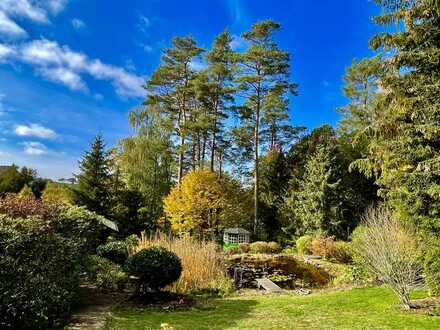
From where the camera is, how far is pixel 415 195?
815 cm

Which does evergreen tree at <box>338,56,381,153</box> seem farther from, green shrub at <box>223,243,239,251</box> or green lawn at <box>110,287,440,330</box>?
green lawn at <box>110,287,440,330</box>

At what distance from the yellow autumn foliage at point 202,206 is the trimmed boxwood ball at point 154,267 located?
10729 mm

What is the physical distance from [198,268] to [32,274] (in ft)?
A: 16.1

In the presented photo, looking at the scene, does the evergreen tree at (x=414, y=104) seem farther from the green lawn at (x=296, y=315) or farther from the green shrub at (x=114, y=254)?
the green shrub at (x=114, y=254)

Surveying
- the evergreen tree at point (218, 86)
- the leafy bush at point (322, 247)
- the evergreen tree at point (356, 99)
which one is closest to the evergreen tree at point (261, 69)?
the evergreen tree at point (218, 86)

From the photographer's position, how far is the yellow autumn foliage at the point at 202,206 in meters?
18.6

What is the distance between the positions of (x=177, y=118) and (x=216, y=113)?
273 cm

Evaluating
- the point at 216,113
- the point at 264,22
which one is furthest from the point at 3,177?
the point at 264,22

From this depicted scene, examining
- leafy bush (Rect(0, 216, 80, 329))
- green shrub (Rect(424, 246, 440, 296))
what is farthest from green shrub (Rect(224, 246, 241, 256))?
leafy bush (Rect(0, 216, 80, 329))

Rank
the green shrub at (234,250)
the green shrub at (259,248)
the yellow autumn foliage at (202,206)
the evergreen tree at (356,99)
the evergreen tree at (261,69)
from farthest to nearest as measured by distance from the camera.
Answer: the evergreen tree at (356,99) < the evergreen tree at (261,69) < the yellow autumn foliage at (202,206) < the green shrub at (259,248) < the green shrub at (234,250)

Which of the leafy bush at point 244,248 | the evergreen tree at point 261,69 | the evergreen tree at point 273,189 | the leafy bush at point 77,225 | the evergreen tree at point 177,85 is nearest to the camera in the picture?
the leafy bush at point 77,225

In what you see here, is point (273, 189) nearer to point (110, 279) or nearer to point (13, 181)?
point (13, 181)

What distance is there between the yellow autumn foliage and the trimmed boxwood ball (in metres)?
10.7

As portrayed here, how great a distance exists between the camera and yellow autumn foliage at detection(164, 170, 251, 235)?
61.0 feet
